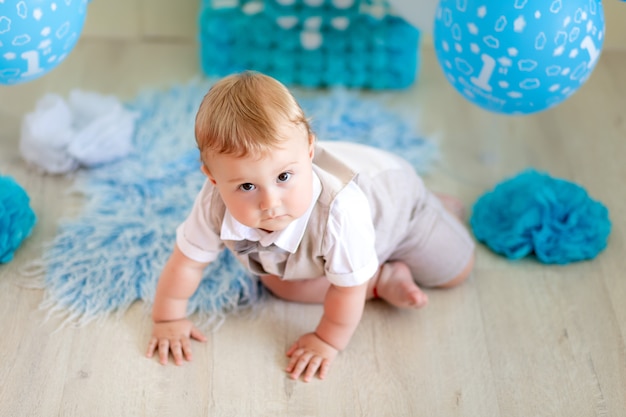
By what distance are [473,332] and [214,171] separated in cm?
57

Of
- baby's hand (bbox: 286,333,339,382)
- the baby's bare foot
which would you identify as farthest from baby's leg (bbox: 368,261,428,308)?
baby's hand (bbox: 286,333,339,382)

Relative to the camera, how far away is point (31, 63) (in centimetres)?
150

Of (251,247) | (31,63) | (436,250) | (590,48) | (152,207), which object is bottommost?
(152,207)

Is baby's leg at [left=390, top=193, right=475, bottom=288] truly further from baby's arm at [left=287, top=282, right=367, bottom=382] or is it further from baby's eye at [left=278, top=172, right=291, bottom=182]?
baby's eye at [left=278, top=172, right=291, bottom=182]

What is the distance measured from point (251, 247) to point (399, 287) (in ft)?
0.97

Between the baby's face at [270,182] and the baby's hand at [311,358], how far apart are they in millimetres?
266

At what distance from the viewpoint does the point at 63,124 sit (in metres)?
1.85

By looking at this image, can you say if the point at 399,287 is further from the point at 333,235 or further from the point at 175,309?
the point at 175,309

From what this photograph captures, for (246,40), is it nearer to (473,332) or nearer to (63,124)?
(63,124)

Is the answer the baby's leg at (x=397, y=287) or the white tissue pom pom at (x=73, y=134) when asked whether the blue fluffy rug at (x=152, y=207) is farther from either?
the baby's leg at (x=397, y=287)

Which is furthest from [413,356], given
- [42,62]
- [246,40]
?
[246,40]

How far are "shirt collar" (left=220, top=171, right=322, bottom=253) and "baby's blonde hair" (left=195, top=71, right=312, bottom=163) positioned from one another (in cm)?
15

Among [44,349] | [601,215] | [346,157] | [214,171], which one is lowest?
[44,349]

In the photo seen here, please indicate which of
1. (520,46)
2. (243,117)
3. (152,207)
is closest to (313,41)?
(152,207)
